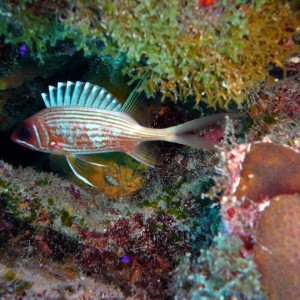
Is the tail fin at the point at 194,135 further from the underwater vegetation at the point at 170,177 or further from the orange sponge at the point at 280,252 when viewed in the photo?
the orange sponge at the point at 280,252

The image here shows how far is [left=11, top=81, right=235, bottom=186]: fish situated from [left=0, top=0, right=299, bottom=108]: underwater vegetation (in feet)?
2.42

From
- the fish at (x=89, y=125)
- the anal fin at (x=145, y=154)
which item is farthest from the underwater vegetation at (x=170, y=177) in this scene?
the anal fin at (x=145, y=154)

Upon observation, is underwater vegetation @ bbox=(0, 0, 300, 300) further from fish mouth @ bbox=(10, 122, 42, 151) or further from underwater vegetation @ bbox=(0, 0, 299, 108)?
fish mouth @ bbox=(10, 122, 42, 151)

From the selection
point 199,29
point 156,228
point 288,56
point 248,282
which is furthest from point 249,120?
point 248,282

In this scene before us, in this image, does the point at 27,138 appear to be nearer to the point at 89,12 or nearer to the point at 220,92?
the point at 89,12

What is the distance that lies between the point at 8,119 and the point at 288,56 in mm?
5123

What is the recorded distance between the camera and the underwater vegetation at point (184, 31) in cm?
221

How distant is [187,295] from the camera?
2.36m

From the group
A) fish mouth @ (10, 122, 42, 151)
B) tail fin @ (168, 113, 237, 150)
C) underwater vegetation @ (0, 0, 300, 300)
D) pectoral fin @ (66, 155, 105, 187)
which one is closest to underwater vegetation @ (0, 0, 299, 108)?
underwater vegetation @ (0, 0, 300, 300)

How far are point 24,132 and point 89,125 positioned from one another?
88 centimetres

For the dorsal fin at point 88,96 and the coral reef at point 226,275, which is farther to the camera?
the dorsal fin at point 88,96

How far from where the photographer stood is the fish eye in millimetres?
3518

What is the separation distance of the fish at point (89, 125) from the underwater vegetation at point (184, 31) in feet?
2.42

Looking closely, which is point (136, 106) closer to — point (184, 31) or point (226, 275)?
point (184, 31)
